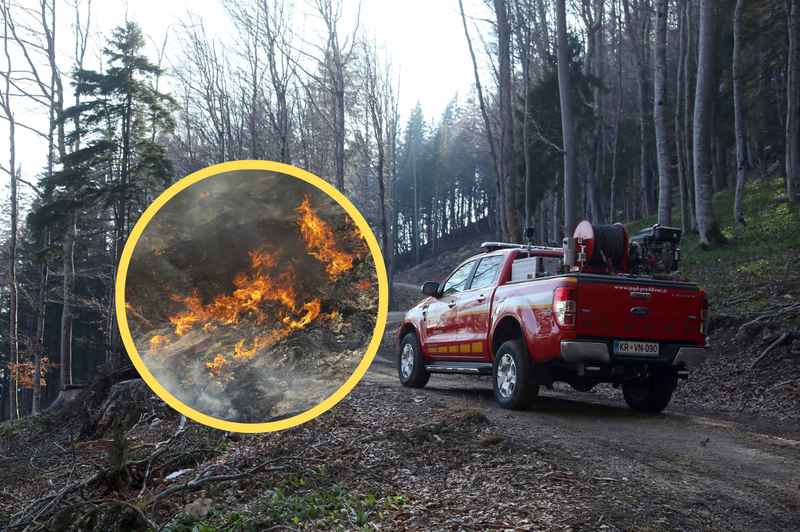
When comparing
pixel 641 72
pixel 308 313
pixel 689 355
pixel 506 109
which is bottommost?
pixel 689 355

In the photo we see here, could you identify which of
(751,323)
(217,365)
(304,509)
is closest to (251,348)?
(217,365)

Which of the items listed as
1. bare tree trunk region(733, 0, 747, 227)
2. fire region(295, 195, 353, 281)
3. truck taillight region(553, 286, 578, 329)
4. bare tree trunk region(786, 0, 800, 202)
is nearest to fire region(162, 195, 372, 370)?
fire region(295, 195, 353, 281)

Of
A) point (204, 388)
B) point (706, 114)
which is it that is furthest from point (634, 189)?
point (204, 388)

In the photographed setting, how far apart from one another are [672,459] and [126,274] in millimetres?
4616

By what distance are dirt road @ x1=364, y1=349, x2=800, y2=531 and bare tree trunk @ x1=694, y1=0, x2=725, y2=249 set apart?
33.3 feet

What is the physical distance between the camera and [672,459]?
4.95m

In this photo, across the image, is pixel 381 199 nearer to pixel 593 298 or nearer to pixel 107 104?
pixel 107 104

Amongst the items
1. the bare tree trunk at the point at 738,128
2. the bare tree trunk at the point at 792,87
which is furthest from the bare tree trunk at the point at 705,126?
the bare tree trunk at the point at 792,87

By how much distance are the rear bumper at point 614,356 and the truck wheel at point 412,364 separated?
146 inches

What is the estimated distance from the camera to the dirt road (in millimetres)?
3693

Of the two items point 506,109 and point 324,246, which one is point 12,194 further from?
point 324,246

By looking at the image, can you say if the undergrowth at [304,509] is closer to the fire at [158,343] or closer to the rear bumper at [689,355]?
the fire at [158,343]

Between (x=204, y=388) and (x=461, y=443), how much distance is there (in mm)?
3142

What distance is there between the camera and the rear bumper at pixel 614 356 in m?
6.27
